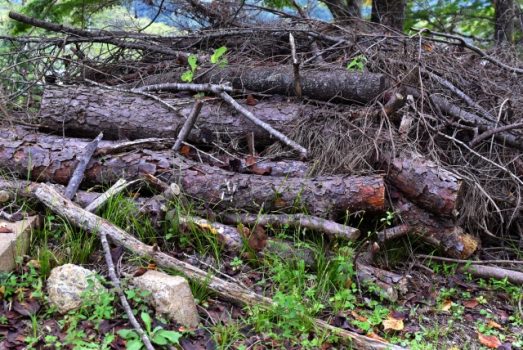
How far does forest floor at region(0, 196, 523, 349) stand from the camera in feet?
8.41

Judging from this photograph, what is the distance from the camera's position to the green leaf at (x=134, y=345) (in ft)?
7.64

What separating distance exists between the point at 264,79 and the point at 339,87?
76cm

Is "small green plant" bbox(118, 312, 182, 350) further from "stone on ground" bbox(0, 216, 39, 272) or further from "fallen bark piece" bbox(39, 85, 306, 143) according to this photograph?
"fallen bark piece" bbox(39, 85, 306, 143)

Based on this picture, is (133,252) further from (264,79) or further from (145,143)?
(264,79)

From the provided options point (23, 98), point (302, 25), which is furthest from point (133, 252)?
point (302, 25)

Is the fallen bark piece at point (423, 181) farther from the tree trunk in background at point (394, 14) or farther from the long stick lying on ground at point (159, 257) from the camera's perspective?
the tree trunk in background at point (394, 14)

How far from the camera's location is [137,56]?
5824 mm

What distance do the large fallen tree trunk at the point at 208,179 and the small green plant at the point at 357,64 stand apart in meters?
1.49

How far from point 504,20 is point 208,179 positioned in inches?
225

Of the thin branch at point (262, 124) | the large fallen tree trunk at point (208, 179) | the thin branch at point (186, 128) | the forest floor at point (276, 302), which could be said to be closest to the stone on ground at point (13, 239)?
the forest floor at point (276, 302)

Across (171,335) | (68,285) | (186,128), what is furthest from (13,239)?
(186,128)

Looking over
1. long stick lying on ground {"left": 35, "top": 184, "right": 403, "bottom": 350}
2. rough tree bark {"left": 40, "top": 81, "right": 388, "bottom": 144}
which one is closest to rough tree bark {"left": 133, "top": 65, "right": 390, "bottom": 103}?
rough tree bark {"left": 40, "top": 81, "right": 388, "bottom": 144}

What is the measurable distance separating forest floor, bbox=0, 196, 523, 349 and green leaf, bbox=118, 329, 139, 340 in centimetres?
6

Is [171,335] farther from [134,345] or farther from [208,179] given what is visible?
[208,179]
